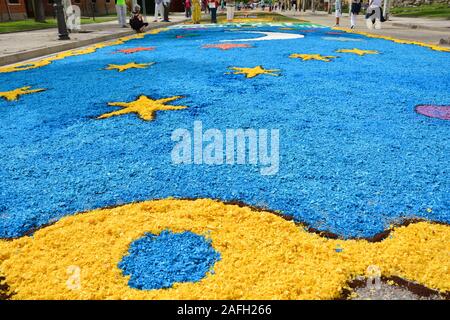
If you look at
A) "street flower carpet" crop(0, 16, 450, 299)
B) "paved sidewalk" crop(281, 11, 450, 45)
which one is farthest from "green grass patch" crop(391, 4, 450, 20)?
"street flower carpet" crop(0, 16, 450, 299)

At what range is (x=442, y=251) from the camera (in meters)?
1.71

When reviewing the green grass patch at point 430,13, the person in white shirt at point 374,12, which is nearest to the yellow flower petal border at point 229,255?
the person in white shirt at point 374,12

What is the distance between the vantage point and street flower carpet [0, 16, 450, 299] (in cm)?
159

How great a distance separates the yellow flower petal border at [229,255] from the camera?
59.2 inches

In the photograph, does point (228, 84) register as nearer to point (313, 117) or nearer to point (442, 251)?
point (313, 117)

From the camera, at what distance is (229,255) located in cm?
171

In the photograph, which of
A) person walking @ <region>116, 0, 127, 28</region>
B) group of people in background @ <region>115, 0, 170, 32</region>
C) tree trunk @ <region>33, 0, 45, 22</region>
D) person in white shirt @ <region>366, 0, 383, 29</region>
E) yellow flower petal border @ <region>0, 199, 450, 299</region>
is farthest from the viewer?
tree trunk @ <region>33, 0, 45, 22</region>

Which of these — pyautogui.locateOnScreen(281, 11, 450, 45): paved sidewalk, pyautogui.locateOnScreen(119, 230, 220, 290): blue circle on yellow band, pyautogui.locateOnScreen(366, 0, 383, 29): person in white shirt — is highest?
pyautogui.locateOnScreen(366, 0, 383, 29): person in white shirt

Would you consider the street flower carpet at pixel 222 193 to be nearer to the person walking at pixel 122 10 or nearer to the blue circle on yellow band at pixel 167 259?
the blue circle on yellow band at pixel 167 259

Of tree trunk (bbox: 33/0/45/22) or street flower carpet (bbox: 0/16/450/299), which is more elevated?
tree trunk (bbox: 33/0/45/22)

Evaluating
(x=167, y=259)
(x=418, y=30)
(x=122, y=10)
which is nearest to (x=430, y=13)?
(x=418, y=30)

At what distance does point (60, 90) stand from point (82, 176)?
9.02 ft

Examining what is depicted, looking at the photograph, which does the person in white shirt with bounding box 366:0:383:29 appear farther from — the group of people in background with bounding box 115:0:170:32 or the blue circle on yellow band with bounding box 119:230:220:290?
the blue circle on yellow band with bounding box 119:230:220:290

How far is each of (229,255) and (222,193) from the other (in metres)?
0.62
